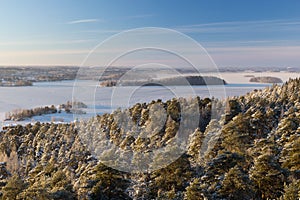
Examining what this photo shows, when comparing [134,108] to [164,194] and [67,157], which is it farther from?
[164,194]

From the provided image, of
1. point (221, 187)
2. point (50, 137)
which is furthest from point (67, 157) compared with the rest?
point (221, 187)

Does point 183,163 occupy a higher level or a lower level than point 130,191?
higher

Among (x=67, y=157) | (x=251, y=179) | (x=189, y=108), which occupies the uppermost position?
(x=189, y=108)

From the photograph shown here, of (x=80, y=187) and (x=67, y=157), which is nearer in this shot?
(x=80, y=187)

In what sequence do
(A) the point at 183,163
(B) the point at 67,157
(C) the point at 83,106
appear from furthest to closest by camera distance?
(C) the point at 83,106 → (B) the point at 67,157 → (A) the point at 183,163

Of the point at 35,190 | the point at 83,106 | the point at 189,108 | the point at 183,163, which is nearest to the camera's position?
the point at 35,190

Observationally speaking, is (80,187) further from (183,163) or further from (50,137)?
(50,137)

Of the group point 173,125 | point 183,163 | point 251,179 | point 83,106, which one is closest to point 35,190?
point 183,163
